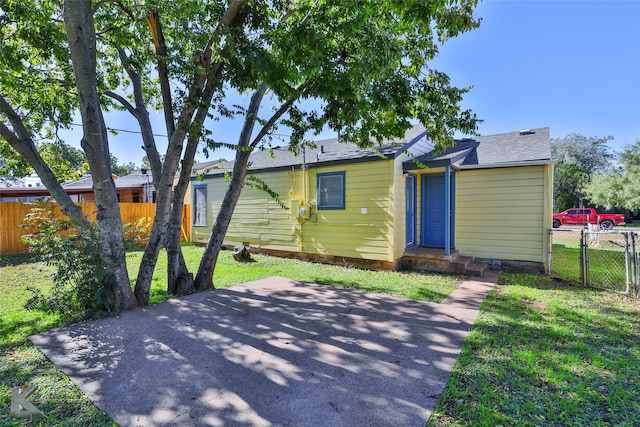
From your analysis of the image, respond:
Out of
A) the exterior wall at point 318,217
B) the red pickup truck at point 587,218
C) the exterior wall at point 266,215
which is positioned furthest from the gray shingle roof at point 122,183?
the red pickup truck at point 587,218

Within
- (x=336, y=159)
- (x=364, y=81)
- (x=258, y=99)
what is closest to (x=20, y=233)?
(x=258, y=99)

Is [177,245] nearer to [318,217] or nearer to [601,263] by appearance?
[318,217]

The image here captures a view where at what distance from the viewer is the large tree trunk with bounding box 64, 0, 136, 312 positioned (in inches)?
139

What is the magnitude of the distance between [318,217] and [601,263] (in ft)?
24.5

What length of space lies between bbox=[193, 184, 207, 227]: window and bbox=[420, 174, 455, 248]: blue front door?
779 cm

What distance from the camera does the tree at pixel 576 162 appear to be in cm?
2839

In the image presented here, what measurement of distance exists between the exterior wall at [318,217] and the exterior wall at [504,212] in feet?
7.46

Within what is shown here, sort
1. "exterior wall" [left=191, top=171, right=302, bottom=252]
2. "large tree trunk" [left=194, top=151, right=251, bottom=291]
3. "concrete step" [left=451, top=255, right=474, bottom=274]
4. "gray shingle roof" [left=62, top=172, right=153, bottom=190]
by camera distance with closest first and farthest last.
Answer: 1. "large tree trunk" [left=194, top=151, right=251, bottom=291]
2. "concrete step" [left=451, top=255, right=474, bottom=274]
3. "exterior wall" [left=191, top=171, right=302, bottom=252]
4. "gray shingle roof" [left=62, top=172, right=153, bottom=190]

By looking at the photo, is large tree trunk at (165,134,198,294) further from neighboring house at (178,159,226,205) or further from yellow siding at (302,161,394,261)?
yellow siding at (302,161,394,261)

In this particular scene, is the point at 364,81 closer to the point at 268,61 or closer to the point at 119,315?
the point at 268,61

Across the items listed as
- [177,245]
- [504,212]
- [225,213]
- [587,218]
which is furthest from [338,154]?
[587,218]

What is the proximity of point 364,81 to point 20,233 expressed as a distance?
11.9m

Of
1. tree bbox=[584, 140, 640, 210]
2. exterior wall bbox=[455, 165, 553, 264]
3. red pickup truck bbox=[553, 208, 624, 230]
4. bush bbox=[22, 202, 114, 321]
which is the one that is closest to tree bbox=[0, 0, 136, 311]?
bush bbox=[22, 202, 114, 321]

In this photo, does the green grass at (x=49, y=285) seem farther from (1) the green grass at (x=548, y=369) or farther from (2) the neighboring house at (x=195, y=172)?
(2) the neighboring house at (x=195, y=172)
